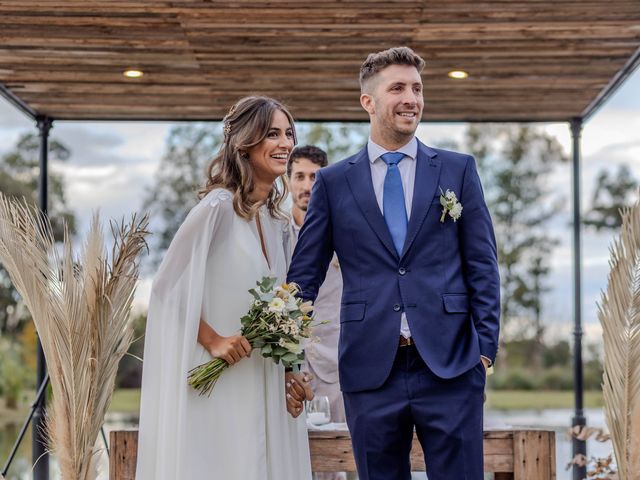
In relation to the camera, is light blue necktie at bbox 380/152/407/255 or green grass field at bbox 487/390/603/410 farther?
green grass field at bbox 487/390/603/410

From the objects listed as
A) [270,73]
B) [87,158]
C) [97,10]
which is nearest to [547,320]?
[87,158]

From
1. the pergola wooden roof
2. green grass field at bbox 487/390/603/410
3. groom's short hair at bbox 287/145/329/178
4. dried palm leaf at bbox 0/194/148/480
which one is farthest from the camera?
green grass field at bbox 487/390/603/410

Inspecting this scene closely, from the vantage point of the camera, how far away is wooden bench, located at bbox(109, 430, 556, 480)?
4.63m

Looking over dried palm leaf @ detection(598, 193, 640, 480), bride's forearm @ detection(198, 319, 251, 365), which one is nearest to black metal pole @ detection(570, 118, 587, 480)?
dried palm leaf @ detection(598, 193, 640, 480)

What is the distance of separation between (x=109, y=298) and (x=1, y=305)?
19.5 metres

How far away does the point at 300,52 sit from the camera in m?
6.23

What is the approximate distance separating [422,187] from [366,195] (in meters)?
0.20

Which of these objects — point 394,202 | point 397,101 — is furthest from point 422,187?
point 397,101

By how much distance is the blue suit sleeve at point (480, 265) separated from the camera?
139 inches

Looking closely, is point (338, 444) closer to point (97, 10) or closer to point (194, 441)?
point (194, 441)

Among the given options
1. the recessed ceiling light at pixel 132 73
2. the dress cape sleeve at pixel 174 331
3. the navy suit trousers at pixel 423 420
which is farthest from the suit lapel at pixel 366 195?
the recessed ceiling light at pixel 132 73

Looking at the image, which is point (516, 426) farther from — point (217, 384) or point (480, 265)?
point (217, 384)

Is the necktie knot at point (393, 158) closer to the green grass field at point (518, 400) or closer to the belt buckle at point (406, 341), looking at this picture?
the belt buckle at point (406, 341)

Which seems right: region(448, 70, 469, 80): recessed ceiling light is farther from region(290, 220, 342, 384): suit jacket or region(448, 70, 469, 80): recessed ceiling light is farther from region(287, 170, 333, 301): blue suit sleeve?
region(287, 170, 333, 301): blue suit sleeve
